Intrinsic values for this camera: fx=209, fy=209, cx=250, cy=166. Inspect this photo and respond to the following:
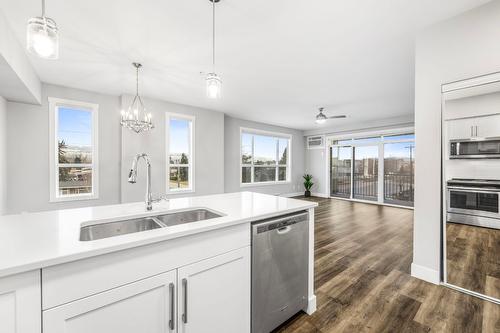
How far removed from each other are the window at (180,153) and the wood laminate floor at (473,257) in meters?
4.69

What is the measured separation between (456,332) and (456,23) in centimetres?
277

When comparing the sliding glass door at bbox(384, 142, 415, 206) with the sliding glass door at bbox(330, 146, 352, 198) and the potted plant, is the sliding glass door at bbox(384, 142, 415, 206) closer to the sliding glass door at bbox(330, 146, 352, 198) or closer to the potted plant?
the sliding glass door at bbox(330, 146, 352, 198)

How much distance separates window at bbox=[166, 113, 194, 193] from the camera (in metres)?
4.97

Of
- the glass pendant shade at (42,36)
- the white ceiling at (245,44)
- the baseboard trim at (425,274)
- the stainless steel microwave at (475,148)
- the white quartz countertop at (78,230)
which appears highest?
the white ceiling at (245,44)

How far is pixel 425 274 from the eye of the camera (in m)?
2.28

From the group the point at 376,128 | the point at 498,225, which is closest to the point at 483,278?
the point at 498,225

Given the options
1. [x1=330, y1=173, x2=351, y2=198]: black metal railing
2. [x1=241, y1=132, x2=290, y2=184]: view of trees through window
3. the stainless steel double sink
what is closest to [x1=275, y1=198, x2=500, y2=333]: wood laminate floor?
the stainless steel double sink

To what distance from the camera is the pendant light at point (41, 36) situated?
45.9 inches

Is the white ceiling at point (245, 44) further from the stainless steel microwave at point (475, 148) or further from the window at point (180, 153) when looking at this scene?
the stainless steel microwave at point (475, 148)

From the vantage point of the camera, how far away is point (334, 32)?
2287mm

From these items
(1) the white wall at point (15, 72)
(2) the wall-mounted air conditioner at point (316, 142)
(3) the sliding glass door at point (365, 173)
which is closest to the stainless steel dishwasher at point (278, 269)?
(1) the white wall at point (15, 72)

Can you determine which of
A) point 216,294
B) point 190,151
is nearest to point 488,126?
point 216,294

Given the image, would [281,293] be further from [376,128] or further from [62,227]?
[376,128]

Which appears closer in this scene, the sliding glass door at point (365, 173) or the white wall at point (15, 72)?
the white wall at point (15, 72)
